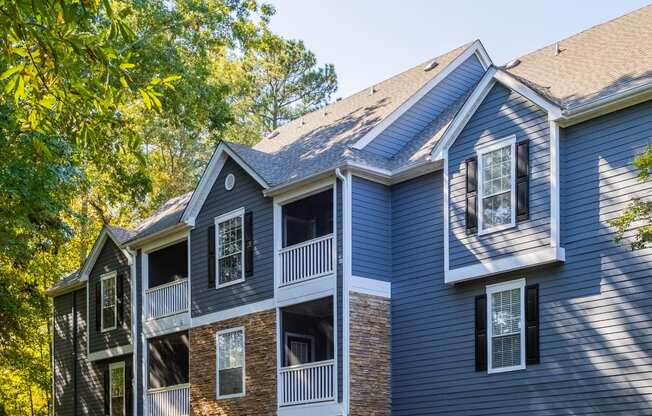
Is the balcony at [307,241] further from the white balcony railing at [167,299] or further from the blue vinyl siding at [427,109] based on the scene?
the white balcony railing at [167,299]

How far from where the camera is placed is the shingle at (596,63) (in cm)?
1702

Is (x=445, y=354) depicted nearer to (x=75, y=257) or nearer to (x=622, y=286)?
(x=622, y=286)

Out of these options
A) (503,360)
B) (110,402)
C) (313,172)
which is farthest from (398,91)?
(110,402)

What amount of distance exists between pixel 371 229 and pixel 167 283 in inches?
325

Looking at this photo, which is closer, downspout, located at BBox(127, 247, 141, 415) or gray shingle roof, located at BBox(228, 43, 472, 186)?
gray shingle roof, located at BBox(228, 43, 472, 186)

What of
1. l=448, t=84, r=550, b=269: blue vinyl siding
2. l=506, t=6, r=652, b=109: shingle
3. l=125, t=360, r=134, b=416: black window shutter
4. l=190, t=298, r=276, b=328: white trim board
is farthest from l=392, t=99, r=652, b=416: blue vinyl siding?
l=125, t=360, r=134, b=416: black window shutter

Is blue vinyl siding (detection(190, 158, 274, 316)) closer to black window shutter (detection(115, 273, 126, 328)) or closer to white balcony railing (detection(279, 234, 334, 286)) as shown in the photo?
white balcony railing (detection(279, 234, 334, 286))

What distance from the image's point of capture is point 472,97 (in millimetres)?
18484

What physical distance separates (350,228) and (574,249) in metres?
4.83

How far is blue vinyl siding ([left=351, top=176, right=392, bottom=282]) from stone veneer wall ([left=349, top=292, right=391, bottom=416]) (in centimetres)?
60

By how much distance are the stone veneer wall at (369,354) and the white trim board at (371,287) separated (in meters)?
0.09

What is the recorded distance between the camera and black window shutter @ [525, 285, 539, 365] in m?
16.9

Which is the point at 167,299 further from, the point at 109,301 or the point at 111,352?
the point at 109,301

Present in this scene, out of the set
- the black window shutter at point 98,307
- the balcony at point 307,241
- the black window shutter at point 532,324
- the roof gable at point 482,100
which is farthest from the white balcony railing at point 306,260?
the black window shutter at point 98,307
